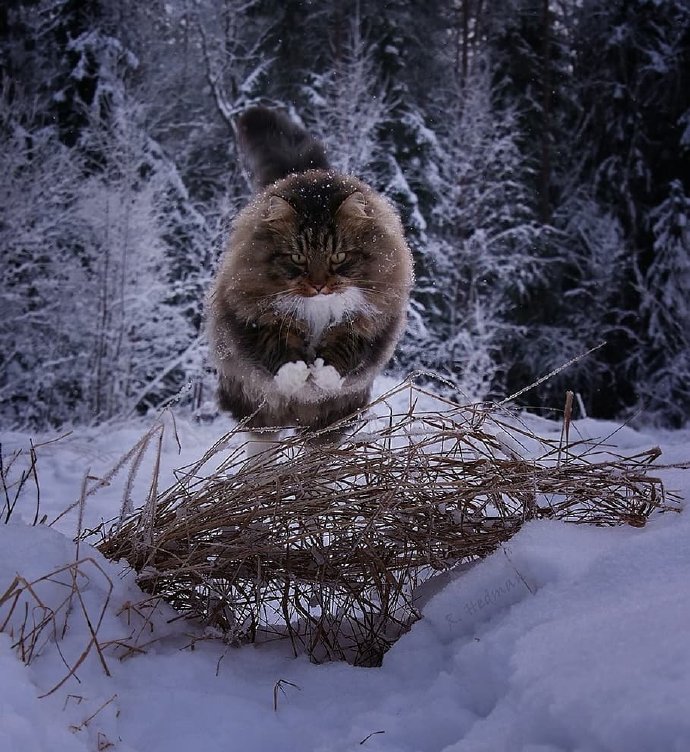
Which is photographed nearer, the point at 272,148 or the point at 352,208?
the point at 352,208

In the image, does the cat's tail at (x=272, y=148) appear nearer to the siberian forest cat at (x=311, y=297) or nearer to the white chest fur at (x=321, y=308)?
the siberian forest cat at (x=311, y=297)

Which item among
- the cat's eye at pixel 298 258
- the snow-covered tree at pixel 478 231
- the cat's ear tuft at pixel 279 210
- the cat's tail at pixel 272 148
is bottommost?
the snow-covered tree at pixel 478 231

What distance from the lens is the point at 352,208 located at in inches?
105

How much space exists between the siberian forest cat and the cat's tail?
19.9 inches

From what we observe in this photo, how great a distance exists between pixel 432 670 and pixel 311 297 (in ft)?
5.76

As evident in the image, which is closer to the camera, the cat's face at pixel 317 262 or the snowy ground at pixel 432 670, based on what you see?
the snowy ground at pixel 432 670

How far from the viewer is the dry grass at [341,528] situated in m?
1.24

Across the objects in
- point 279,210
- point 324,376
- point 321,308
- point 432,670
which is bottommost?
point 324,376

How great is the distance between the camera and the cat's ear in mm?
2662

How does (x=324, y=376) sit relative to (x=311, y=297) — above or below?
below

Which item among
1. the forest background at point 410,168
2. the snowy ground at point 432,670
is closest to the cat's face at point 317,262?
the snowy ground at point 432,670

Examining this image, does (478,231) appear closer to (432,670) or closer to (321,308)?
(321,308)

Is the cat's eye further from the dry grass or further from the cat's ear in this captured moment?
the dry grass

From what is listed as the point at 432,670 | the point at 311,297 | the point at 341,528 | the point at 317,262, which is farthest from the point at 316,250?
the point at 432,670
